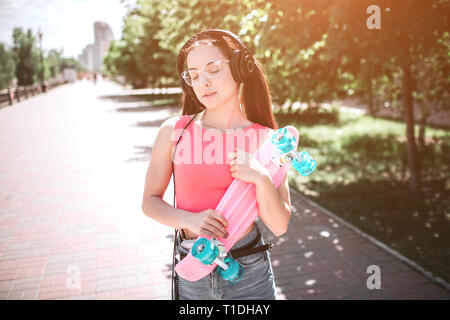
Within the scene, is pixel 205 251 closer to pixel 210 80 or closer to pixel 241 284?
pixel 241 284

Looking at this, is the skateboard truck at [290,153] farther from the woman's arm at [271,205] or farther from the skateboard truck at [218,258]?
the skateboard truck at [218,258]

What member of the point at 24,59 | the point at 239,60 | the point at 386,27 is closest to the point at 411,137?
the point at 386,27

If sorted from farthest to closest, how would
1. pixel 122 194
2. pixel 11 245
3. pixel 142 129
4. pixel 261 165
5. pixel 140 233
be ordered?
1. pixel 142 129
2. pixel 122 194
3. pixel 140 233
4. pixel 11 245
5. pixel 261 165

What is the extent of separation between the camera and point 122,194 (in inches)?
299

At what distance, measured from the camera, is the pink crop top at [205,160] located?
5.74 feet

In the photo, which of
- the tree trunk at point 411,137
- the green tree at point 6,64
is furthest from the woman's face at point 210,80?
the green tree at point 6,64

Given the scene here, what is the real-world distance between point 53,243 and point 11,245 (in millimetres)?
526

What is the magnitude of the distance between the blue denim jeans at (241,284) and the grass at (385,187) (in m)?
3.42

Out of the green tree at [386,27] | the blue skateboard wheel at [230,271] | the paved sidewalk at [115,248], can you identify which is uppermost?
the green tree at [386,27]

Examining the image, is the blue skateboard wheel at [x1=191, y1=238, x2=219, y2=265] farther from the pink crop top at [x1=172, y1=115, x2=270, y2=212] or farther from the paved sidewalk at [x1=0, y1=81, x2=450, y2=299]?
the paved sidewalk at [x1=0, y1=81, x2=450, y2=299]

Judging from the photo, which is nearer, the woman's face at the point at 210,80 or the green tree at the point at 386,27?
the woman's face at the point at 210,80

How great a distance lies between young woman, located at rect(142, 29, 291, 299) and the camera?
1711 millimetres

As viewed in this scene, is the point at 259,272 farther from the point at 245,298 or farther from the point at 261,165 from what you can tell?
the point at 261,165
